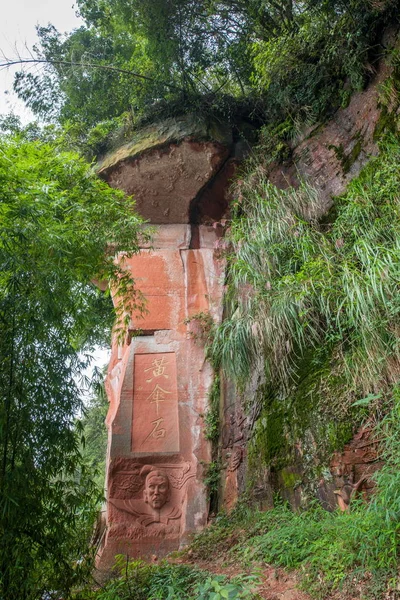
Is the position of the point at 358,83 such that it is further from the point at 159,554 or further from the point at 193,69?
the point at 159,554

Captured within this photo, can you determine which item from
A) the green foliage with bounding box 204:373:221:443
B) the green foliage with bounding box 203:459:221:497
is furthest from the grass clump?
the green foliage with bounding box 203:459:221:497

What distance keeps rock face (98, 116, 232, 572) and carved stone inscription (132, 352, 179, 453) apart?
1 centimetres

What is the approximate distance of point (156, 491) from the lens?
15.3 ft

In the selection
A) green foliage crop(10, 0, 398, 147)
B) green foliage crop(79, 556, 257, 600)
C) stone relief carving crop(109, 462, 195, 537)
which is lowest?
green foliage crop(79, 556, 257, 600)

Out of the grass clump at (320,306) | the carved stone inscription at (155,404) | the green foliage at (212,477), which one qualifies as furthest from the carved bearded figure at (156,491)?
the grass clump at (320,306)

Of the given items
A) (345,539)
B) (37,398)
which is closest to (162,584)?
(345,539)

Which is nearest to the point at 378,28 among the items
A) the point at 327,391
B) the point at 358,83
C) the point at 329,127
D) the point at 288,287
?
the point at 358,83

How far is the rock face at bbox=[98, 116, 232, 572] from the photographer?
4.62 metres

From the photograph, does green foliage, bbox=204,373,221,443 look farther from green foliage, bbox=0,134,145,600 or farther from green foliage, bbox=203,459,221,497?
green foliage, bbox=0,134,145,600

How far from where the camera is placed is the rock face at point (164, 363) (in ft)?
15.1

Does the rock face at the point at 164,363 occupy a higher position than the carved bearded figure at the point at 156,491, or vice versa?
the rock face at the point at 164,363

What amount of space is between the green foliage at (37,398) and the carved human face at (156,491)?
1447 mm

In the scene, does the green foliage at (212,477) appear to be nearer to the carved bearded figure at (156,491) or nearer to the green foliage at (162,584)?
the carved bearded figure at (156,491)

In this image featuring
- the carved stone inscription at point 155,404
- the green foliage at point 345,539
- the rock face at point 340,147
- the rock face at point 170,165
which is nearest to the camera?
the green foliage at point 345,539
